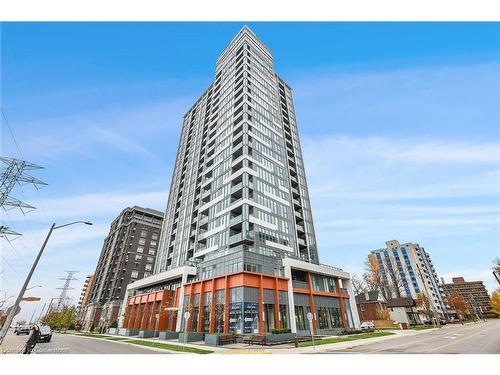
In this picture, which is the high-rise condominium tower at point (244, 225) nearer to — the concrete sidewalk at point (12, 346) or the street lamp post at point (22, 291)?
the concrete sidewalk at point (12, 346)

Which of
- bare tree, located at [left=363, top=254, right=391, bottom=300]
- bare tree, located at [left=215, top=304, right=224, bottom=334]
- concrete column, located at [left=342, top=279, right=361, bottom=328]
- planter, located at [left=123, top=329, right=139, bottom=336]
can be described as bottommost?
planter, located at [left=123, top=329, right=139, bottom=336]

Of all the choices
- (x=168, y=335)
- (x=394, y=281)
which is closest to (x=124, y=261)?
(x=168, y=335)

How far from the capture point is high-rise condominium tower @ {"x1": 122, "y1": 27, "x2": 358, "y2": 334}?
36.6 m

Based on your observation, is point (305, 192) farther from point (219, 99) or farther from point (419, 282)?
point (419, 282)

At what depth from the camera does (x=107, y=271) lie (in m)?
96.1

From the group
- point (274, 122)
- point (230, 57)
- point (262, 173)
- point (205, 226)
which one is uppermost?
point (230, 57)

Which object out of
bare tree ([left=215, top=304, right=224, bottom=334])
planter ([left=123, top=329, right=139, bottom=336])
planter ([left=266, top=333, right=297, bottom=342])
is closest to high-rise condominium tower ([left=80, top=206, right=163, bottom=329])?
planter ([left=123, top=329, right=139, bottom=336])

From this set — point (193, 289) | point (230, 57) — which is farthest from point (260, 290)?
point (230, 57)

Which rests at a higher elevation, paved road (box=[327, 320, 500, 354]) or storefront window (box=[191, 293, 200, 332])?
storefront window (box=[191, 293, 200, 332])

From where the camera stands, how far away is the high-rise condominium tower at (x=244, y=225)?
120 feet

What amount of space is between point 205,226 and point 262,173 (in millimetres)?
15535

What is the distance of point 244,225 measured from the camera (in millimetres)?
41562

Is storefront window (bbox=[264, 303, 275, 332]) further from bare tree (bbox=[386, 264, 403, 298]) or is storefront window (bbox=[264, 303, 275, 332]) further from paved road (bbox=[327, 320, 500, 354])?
bare tree (bbox=[386, 264, 403, 298])

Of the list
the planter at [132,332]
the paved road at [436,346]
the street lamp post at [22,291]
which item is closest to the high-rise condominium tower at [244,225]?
the planter at [132,332]
